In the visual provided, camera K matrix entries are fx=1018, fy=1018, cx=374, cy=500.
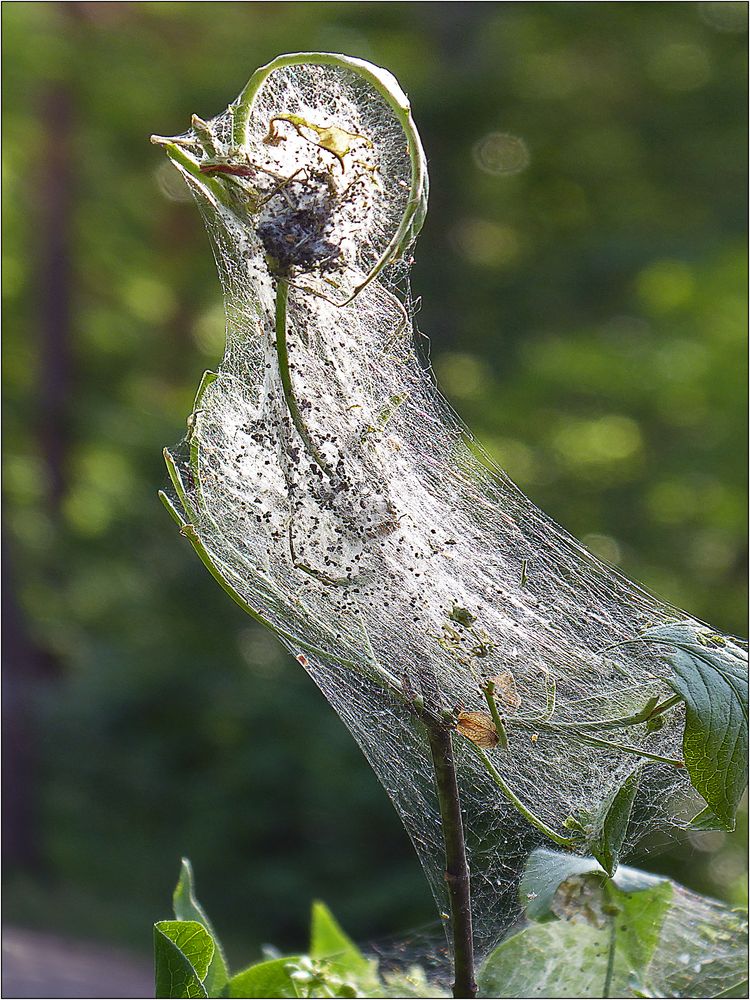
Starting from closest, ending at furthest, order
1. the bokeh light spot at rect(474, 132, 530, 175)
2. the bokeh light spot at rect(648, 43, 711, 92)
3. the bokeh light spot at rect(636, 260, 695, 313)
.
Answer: the bokeh light spot at rect(636, 260, 695, 313), the bokeh light spot at rect(648, 43, 711, 92), the bokeh light spot at rect(474, 132, 530, 175)

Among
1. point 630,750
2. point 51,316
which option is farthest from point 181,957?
point 51,316

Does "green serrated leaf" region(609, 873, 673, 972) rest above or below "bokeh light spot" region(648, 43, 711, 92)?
below

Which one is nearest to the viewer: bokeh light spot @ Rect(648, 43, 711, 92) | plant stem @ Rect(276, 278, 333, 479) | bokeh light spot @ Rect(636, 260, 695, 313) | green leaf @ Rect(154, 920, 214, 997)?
plant stem @ Rect(276, 278, 333, 479)

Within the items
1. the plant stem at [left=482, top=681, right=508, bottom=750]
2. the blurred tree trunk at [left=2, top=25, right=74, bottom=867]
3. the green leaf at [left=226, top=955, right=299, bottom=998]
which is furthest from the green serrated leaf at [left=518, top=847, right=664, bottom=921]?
the blurred tree trunk at [left=2, top=25, right=74, bottom=867]

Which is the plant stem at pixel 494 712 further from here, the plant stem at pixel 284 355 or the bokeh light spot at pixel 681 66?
the bokeh light spot at pixel 681 66

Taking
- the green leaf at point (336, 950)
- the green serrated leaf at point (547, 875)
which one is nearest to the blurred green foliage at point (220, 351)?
the green leaf at point (336, 950)

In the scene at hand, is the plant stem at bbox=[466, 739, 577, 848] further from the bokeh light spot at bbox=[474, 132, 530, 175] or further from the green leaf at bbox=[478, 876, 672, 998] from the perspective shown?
the bokeh light spot at bbox=[474, 132, 530, 175]
